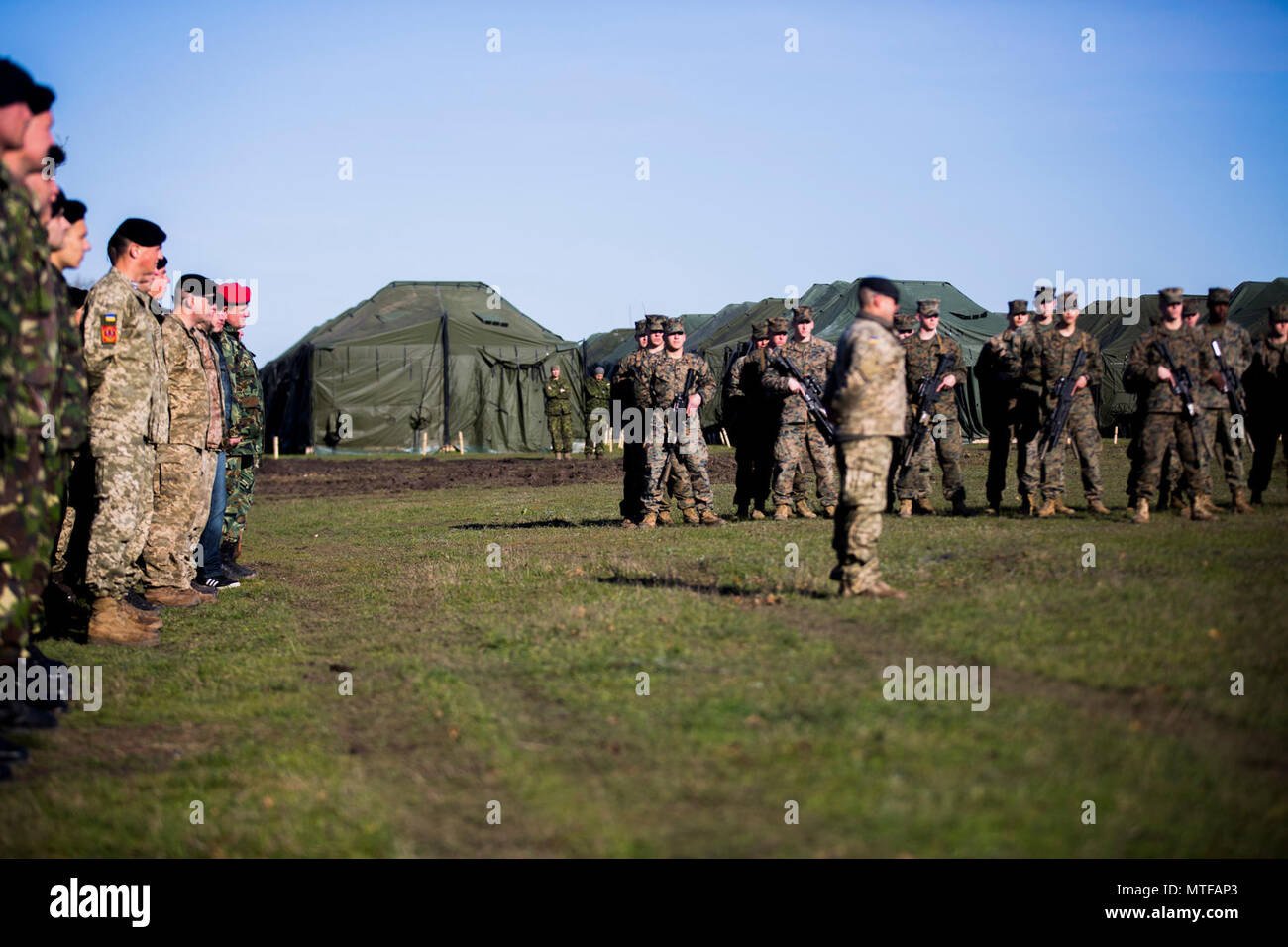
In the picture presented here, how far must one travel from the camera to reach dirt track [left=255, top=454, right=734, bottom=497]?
2353cm

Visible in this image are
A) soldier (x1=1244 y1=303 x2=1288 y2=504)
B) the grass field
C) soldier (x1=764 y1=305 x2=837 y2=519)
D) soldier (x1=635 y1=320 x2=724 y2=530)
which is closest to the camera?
the grass field

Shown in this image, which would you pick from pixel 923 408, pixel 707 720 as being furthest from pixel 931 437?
→ pixel 707 720

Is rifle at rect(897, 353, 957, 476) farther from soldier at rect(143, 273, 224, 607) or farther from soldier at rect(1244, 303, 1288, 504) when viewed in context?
soldier at rect(143, 273, 224, 607)

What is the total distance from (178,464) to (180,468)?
36mm

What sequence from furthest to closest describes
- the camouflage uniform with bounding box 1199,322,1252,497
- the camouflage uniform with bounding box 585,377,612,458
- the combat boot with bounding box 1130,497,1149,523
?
the camouflage uniform with bounding box 585,377,612,458 → the camouflage uniform with bounding box 1199,322,1252,497 → the combat boot with bounding box 1130,497,1149,523

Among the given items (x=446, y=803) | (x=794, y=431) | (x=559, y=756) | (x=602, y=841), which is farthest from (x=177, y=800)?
(x=794, y=431)

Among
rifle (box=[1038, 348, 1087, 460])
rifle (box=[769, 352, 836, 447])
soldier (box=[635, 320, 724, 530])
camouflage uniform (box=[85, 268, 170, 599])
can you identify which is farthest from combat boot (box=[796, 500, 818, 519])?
camouflage uniform (box=[85, 268, 170, 599])

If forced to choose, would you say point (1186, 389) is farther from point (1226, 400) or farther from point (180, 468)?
point (180, 468)

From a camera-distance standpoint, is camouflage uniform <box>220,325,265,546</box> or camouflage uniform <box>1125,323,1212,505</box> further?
camouflage uniform <box>1125,323,1212,505</box>

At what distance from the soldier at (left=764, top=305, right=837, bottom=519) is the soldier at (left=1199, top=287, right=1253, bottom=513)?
421 cm

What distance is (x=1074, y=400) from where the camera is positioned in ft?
42.2

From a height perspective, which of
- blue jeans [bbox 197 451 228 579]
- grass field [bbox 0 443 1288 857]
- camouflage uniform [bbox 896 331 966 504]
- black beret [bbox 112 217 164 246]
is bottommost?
grass field [bbox 0 443 1288 857]
